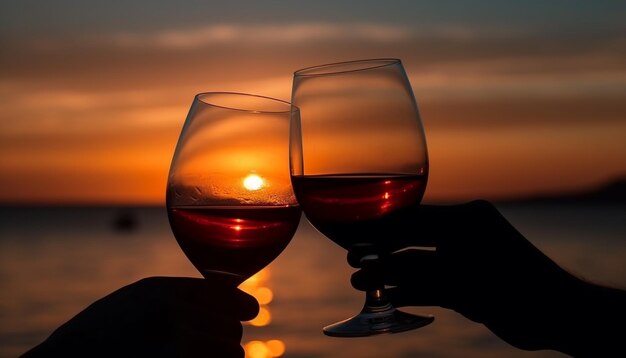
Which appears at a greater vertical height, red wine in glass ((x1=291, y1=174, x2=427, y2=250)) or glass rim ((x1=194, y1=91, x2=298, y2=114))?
glass rim ((x1=194, y1=91, x2=298, y2=114))

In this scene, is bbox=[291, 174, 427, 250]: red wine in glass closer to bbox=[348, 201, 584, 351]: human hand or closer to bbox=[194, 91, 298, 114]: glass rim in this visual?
bbox=[194, 91, 298, 114]: glass rim

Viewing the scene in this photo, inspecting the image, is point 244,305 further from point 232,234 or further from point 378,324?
point 378,324

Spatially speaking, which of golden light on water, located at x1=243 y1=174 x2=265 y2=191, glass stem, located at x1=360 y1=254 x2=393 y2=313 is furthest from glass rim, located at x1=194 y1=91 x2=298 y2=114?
glass stem, located at x1=360 y1=254 x2=393 y2=313

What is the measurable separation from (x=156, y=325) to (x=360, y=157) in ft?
2.62

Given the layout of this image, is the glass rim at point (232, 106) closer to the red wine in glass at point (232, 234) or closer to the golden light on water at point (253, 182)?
the golden light on water at point (253, 182)

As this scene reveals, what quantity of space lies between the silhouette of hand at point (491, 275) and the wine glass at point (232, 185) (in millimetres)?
665

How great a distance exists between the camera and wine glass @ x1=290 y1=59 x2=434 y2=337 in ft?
7.79

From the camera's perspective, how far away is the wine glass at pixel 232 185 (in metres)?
2.47

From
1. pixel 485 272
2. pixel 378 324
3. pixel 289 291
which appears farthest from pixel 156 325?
pixel 289 291

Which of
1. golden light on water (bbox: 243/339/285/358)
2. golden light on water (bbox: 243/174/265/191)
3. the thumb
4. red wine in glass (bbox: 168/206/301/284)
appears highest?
golden light on water (bbox: 243/174/265/191)

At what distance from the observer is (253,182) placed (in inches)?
98.5

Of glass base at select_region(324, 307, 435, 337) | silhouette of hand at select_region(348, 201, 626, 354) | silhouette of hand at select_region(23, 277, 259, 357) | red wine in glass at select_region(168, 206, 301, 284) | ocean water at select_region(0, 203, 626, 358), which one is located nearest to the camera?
silhouette of hand at select_region(23, 277, 259, 357)

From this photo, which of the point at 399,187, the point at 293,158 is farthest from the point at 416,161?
the point at 293,158

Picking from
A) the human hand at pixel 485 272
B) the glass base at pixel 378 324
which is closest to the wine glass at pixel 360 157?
the glass base at pixel 378 324
